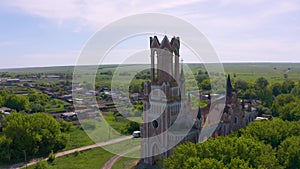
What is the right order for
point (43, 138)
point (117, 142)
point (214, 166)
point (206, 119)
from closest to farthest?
point (214, 166), point (206, 119), point (43, 138), point (117, 142)

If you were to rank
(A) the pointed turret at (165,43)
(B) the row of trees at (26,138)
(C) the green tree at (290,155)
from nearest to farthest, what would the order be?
(C) the green tree at (290,155) < (A) the pointed turret at (165,43) < (B) the row of trees at (26,138)

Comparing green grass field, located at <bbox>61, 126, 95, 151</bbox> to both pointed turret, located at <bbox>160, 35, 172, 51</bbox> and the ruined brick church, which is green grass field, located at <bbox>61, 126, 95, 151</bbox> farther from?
pointed turret, located at <bbox>160, 35, 172, 51</bbox>

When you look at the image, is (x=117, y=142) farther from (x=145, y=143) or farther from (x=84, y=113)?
(x=84, y=113)

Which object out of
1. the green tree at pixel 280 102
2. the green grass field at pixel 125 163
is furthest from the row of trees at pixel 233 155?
the green tree at pixel 280 102

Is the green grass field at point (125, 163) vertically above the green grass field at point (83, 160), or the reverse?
the green grass field at point (125, 163)

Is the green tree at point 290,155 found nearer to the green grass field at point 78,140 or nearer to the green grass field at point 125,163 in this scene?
the green grass field at point 125,163

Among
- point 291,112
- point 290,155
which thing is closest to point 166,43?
point 290,155

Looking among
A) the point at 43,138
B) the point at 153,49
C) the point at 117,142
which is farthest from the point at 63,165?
the point at 153,49
